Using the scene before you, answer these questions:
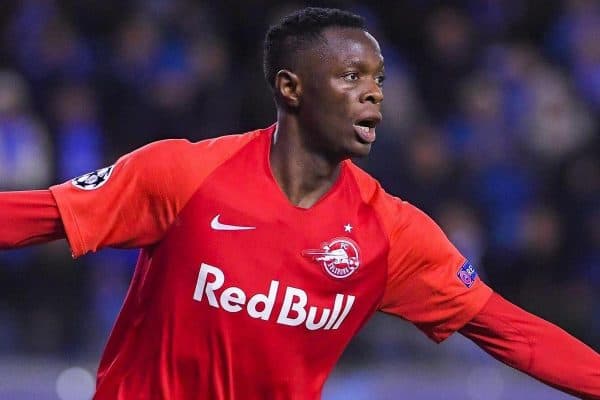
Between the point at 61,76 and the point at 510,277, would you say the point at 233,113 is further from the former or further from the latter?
the point at 510,277

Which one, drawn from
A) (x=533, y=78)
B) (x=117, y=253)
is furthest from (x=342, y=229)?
(x=533, y=78)

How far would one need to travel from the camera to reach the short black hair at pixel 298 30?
12.7 ft

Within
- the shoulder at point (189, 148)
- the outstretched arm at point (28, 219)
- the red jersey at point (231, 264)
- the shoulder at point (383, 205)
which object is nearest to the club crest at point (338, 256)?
the red jersey at point (231, 264)

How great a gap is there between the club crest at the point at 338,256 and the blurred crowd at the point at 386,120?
315 cm

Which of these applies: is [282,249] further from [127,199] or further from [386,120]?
[386,120]

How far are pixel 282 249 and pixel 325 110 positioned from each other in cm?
47

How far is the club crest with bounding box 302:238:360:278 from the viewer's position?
12.6 ft

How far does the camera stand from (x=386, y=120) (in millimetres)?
7840

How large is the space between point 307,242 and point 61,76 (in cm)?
448

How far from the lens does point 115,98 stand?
7.74m

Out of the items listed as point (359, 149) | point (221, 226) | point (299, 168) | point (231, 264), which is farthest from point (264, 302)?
point (359, 149)

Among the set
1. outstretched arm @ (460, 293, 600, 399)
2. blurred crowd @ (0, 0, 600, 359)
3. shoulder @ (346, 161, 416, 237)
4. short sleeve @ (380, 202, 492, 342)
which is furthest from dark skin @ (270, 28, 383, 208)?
blurred crowd @ (0, 0, 600, 359)

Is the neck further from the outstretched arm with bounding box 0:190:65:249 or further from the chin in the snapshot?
the outstretched arm with bounding box 0:190:65:249

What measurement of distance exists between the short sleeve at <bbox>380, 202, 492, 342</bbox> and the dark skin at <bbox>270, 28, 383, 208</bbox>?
0.29 meters
